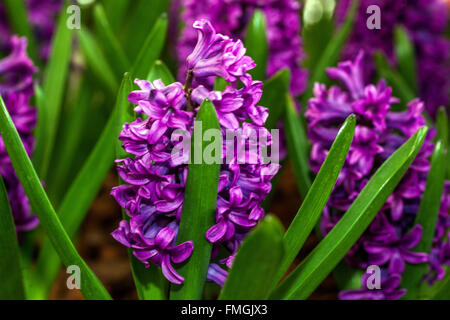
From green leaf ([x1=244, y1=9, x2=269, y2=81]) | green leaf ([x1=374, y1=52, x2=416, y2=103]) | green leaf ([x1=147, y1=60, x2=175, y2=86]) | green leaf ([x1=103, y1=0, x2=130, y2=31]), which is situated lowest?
green leaf ([x1=374, y1=52, x2=416, y2=103])

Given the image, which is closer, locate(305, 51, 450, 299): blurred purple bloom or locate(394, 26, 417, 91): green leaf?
locate(305, 51, 450, 299): blurred purple bloom

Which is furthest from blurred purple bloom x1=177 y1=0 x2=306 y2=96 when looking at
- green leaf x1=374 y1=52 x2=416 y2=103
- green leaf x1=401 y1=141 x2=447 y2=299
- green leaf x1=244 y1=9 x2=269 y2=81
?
green leaf x1=401 y1=141 x2=447 y2=299

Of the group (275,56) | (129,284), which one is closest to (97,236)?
(129,284)

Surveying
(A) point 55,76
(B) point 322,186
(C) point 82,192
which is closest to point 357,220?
(B) point 322,186

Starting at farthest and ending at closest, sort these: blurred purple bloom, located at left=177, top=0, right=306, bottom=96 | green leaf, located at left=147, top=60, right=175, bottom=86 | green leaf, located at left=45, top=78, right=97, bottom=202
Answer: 1. green leaf, located at left=45, top=78, right=97, bottom=202
2. blurred purple bloom, located at left=177, top=0, right=306, bottom=96
3. green leaf, located at left=147, top=60, right=175, bottom=86

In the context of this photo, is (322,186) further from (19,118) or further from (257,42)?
(19,118)

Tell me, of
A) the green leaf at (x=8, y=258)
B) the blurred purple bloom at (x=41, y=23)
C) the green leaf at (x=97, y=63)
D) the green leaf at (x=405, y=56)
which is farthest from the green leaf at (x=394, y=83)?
the blurred purple bloom at (x=41, y=23)

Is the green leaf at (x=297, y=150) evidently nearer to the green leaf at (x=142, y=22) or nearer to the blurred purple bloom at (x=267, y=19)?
the blurred purple bloom at (x=267, y=19)

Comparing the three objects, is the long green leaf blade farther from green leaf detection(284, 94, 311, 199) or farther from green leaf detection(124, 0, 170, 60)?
green leaf detection(124, 0, 170, 60)
